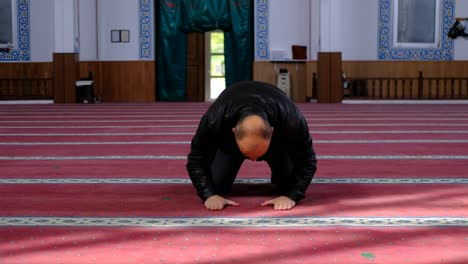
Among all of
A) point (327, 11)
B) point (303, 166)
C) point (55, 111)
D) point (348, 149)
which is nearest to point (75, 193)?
point (303, 166)

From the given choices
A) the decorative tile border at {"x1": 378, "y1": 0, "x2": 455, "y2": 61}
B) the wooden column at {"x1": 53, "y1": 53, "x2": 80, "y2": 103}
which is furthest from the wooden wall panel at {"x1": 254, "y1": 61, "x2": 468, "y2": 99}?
the wooden column at {"x1": 53, "y1": 53, "x2": 80, "y2": 103}

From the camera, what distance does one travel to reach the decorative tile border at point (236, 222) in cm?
263

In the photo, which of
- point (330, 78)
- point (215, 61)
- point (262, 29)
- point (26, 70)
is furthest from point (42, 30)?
point (330, 78)

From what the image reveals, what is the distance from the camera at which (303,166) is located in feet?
9.57

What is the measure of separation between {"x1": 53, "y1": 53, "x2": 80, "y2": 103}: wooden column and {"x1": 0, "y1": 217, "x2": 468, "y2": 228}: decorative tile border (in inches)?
386

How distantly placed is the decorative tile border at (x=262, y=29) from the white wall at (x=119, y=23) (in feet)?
7.19

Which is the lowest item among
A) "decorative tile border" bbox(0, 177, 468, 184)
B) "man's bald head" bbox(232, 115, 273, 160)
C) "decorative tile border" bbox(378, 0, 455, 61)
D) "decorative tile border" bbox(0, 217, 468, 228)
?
"decorative tile border" bbox(0, 177, 468, 184)

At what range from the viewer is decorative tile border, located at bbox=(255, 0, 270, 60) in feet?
42.8

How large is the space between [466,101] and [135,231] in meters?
10.7

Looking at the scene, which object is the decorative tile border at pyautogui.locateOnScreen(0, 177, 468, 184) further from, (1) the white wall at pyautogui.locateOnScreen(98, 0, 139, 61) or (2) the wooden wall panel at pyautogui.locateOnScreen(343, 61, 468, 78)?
(1) the white wall at pyautogui.locateOnScreen(98, 0, 139, 61)

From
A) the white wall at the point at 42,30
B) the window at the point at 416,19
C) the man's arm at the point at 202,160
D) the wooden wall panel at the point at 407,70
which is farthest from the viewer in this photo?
the white wall at the point at 42,30

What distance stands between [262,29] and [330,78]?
1.66 meters

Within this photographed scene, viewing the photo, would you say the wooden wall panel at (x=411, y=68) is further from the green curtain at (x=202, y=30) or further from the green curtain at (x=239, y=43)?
the green curtain at (x=202, y=30)

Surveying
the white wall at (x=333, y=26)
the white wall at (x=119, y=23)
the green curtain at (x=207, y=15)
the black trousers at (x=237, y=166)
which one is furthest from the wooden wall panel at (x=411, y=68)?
the black trousers at (x=237, y=166)
